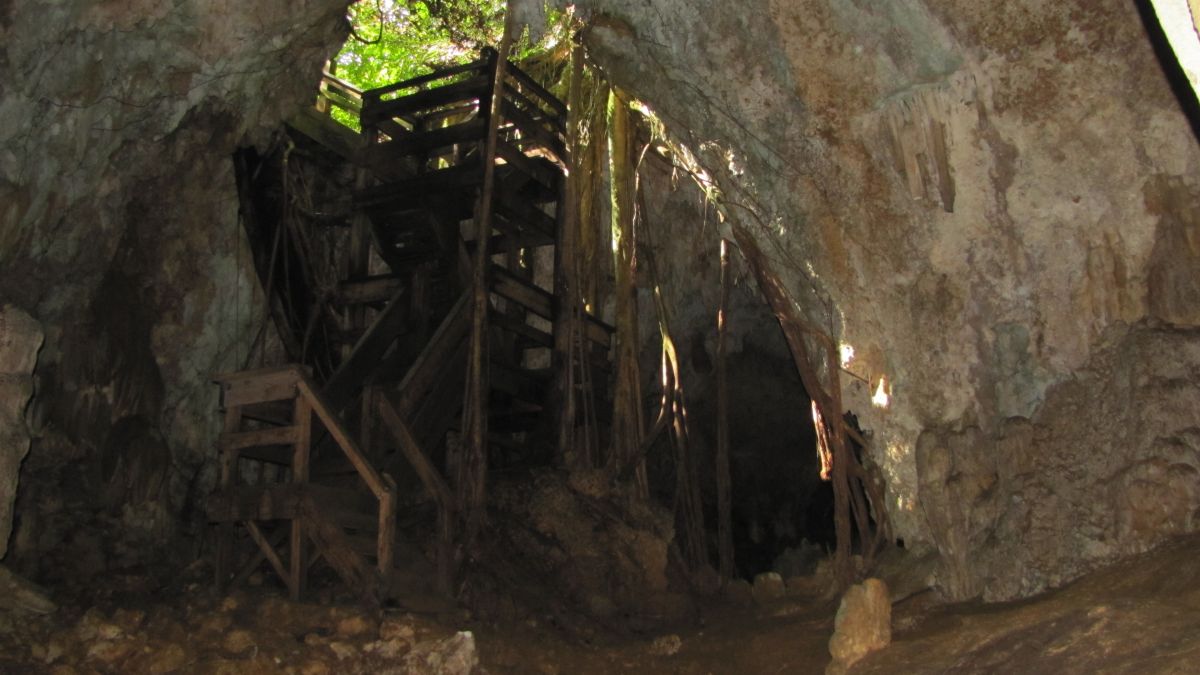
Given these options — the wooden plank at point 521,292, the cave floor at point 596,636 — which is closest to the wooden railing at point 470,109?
the wooden plank at point 521,292

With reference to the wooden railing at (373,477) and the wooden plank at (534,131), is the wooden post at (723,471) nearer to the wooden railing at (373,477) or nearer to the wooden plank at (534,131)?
the wooden plank at (534,131)

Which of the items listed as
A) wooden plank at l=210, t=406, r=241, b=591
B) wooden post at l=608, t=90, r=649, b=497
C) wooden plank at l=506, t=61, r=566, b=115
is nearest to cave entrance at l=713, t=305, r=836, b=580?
wooden post at l=608, t=90, r=649, b=497

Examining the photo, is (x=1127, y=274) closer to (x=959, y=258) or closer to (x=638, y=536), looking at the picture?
(x=959, y=258)

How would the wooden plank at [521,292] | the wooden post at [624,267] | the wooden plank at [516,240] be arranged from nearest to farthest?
the wooden plank at [521,292]
the wooden post at [624,267]
the wooden plank at [516,240]

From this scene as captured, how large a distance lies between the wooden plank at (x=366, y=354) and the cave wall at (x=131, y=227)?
1213mm

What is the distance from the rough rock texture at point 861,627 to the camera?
5.54 meters

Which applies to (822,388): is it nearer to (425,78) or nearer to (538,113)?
(538,113)

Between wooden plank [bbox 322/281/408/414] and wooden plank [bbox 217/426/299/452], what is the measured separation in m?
1.10

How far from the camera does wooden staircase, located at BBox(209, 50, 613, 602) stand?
23.4ft

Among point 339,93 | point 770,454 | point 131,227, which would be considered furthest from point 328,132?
point 770,454

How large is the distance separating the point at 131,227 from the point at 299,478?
2.73 metres

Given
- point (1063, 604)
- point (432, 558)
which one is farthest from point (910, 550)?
point (432, 558)

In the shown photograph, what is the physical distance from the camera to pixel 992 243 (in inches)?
234

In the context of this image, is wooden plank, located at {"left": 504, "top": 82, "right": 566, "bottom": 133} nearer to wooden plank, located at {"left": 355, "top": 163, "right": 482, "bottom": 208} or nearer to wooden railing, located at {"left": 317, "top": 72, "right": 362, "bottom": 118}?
wooden plank, located at {"left": 355, "top": 163, "right": 482, "bottom": 208}
